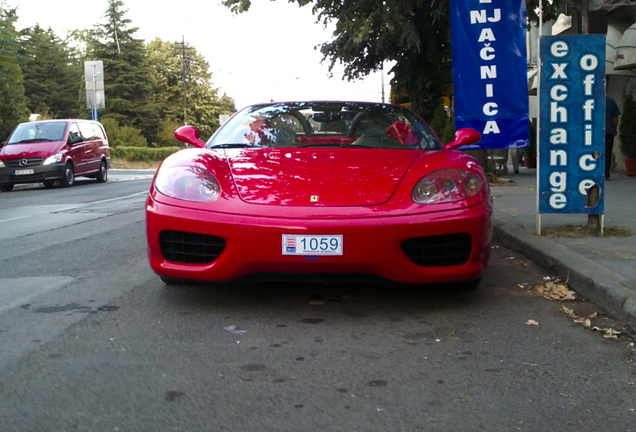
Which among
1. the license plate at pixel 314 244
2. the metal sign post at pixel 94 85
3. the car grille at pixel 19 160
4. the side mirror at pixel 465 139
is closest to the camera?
the license plate at pixel 314 244

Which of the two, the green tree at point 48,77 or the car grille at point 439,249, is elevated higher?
the green tree at point 48,77

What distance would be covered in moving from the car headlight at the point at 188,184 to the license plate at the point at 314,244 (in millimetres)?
540

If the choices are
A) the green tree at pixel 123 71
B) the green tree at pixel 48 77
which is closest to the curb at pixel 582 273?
the green tree at pixel 123 71

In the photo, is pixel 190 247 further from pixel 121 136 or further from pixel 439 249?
pixel 121 136

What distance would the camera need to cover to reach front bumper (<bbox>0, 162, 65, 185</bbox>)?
16.8m

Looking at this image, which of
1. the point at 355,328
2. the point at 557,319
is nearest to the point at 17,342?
the point at 355,328

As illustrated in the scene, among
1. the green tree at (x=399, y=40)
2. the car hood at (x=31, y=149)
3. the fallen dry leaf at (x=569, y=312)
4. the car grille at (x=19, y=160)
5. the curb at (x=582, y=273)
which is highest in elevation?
the green tree at (x=399, y=40)

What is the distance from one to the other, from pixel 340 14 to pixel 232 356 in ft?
30.6

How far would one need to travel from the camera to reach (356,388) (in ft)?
9.07

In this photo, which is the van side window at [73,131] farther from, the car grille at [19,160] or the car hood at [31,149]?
the car grille at [19,160]

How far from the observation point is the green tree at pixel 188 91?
78062mm

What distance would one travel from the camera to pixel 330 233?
12.0 feet

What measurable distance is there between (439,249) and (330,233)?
2.16ft

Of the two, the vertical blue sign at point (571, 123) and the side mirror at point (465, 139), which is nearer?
the side mirror at point (465, 139)
